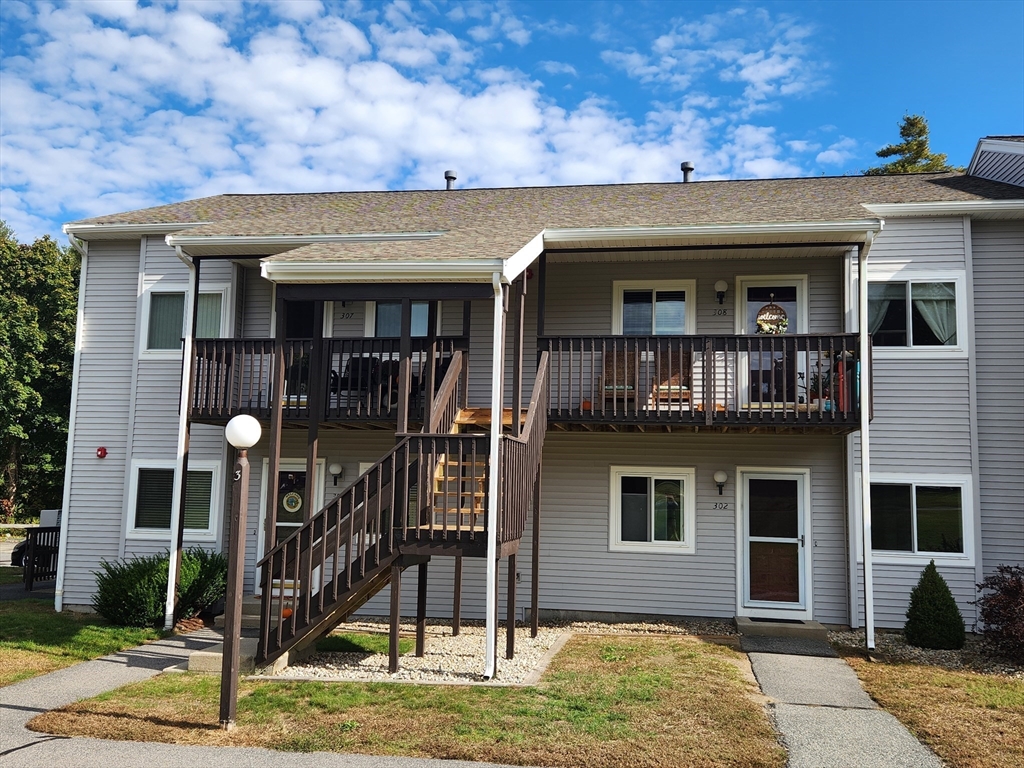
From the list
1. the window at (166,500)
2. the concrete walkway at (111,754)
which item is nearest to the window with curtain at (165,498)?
the window at (166,500)

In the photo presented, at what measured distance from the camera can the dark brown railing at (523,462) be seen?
8.98 metres

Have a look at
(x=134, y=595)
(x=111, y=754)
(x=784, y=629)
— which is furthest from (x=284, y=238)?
(x=784, y=629)

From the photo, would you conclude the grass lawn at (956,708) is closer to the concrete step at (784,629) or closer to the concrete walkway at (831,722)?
the concrete walkway at (831,722)

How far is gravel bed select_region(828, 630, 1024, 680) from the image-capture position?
9.34 metres

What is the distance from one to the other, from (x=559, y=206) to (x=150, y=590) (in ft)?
28.0

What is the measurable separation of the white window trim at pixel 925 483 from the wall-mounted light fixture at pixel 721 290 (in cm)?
316

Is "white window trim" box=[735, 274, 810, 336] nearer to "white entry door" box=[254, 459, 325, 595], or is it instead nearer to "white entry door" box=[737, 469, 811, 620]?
"white entry door" box=[737, 469, 811, 620]

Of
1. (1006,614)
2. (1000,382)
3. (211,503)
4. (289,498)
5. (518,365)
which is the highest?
(1000,382)

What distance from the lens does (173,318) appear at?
13.7m

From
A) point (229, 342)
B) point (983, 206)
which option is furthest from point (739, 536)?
point (229, 342)

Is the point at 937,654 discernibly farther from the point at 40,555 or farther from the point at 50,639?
the point at 40,555

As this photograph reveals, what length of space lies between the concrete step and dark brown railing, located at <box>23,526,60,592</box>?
471 inches

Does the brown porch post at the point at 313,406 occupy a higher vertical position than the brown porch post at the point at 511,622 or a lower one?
higher

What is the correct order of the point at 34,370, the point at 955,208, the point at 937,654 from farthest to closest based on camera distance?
the point at 34,370, the point at 955,208, the point at 937,654
